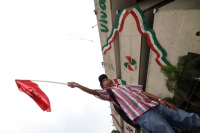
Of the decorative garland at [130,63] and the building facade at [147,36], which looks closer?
the building facade at [147,36]

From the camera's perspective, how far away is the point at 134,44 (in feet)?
26.0

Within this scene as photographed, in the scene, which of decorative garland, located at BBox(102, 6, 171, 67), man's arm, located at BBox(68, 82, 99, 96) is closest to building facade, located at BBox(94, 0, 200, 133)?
decorative garland, located at BBox(102, 6, 171, 67)

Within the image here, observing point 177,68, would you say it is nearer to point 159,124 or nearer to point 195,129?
point 195,129

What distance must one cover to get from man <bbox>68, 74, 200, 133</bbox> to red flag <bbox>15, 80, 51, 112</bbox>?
116 centimetres

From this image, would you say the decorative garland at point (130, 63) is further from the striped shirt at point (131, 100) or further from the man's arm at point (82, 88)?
the man's arm at point (82, 88)

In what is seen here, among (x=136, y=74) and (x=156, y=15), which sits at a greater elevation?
(x=156, y=15)

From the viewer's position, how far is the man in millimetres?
2855

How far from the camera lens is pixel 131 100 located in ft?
10.6

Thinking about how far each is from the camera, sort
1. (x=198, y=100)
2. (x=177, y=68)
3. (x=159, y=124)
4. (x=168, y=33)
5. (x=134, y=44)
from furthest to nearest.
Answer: (x=134, y=44)
(x=168, y=33)
(x=198, y=100)
(x=177, y=68)
(x=159, y=124)

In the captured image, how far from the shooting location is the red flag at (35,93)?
3926 millimetres

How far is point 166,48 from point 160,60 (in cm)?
67

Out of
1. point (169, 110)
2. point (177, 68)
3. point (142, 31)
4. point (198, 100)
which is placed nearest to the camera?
point (169, 110)

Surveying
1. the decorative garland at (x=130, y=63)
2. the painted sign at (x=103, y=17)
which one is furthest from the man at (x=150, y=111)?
the painted sign at (x=103, y=17)

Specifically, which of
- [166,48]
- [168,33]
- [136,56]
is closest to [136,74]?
[136,56]
